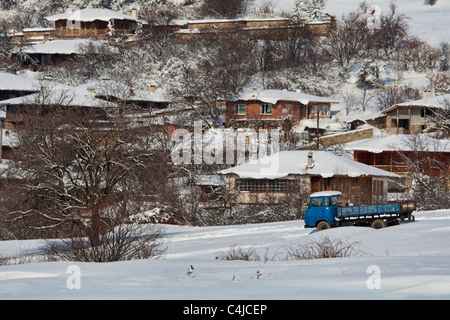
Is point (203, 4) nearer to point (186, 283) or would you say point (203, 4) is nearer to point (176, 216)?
point (176, 216)

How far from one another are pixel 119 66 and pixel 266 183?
47.6 m

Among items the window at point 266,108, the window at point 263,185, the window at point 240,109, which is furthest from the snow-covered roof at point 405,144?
the window at point 240,109

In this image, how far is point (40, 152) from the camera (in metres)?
32.8

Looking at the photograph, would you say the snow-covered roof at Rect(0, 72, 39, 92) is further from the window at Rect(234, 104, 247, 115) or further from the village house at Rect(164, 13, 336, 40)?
the window at Rect(234, 104, 247, 115)

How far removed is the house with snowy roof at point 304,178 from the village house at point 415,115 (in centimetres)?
1752

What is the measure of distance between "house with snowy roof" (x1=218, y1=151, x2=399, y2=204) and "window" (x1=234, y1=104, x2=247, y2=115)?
22239mm

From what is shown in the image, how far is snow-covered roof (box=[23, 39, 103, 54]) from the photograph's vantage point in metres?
94.6

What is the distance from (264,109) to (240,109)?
203cm

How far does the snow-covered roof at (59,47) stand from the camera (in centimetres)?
9456

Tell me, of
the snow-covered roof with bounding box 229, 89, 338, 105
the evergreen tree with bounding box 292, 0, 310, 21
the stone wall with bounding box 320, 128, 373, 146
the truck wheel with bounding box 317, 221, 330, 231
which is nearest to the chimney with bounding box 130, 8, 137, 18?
the evergreen tree with bounding box 292, 0, 310, 21

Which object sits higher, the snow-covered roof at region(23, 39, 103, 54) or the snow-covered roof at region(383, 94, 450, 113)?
the snow-covered roof at region(23, 39, 103, 54)

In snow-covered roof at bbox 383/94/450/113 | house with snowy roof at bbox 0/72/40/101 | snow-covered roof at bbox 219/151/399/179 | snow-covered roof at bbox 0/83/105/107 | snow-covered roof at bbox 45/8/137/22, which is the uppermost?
snow-covered roof at bbox 45/8/137/22

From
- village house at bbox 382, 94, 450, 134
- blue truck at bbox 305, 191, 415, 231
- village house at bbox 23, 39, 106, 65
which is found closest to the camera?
blue truck at bbox 305, 191, 415, 231

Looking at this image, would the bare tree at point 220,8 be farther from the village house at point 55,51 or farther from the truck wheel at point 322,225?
the truck wheel at point 322,225
